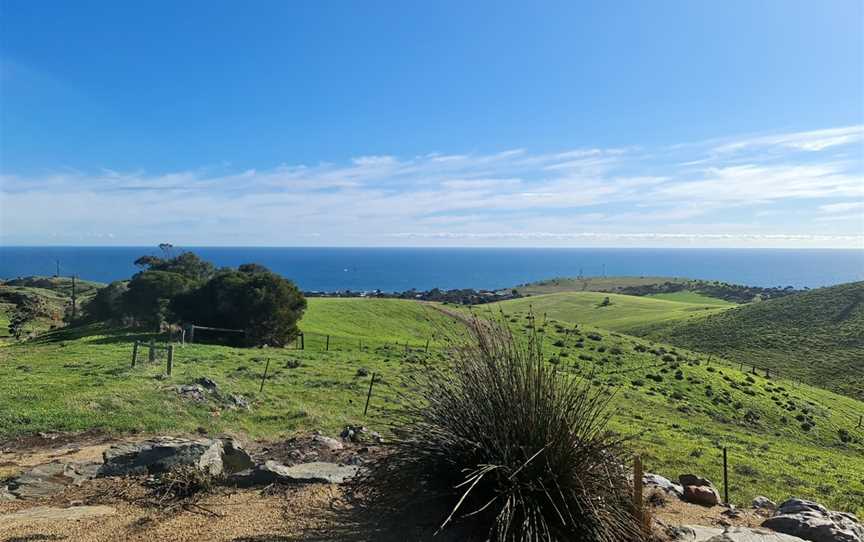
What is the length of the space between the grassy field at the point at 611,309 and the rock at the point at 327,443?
52673mm

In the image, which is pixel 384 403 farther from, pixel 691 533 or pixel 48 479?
pixel 691 533

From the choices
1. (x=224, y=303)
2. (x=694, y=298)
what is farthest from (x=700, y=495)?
(x=694, y=298)

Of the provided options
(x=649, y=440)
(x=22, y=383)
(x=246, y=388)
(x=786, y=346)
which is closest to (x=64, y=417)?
(x=22, y=383)

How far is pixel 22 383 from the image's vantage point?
13664 mm

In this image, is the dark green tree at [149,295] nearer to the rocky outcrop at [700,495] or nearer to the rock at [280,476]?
the rock at [280,476]

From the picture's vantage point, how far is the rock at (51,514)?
5.82m

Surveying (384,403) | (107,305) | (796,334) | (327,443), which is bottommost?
(796,334)

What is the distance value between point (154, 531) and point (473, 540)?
3.42m

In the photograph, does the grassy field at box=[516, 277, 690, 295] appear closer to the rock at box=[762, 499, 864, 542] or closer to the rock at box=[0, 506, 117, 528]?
the rock at box=[762, 499, 864, 542]

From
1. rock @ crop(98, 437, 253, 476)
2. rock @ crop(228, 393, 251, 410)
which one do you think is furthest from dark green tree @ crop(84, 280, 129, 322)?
rock @ crop(98, 437, 253, 476)

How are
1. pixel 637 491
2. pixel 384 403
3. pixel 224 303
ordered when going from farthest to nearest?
pixel 224 303, pixel 384 403, pixel 637 491

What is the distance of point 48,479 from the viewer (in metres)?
7.30

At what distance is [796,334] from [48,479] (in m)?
60.3

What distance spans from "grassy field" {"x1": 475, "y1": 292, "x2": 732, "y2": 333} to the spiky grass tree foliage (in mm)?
56915
